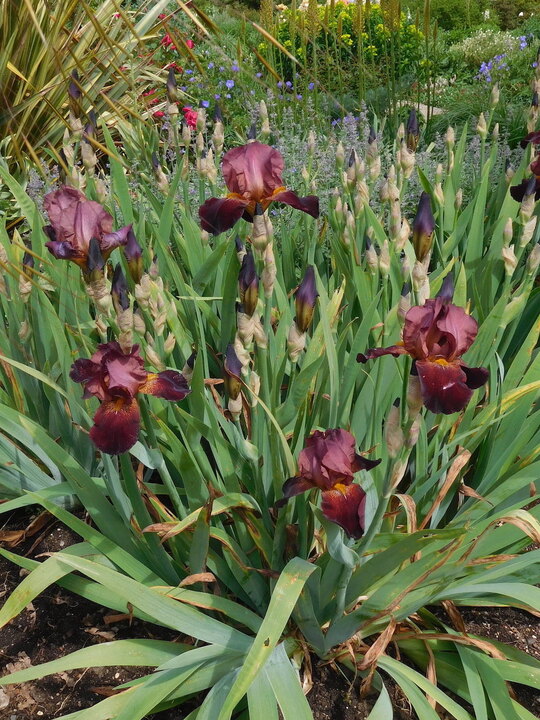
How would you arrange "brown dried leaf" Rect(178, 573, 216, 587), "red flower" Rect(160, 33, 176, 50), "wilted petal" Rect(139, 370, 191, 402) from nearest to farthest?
"wilted petal" Rect(139, 370, 191, 402)
"brown dried leaf" Rect(178, 573, 216, 587)
"red flower" Rect(160, 33, 176, 50)

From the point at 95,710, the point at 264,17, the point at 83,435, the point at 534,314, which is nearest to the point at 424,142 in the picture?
the point at 264,17

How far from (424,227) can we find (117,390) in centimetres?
87

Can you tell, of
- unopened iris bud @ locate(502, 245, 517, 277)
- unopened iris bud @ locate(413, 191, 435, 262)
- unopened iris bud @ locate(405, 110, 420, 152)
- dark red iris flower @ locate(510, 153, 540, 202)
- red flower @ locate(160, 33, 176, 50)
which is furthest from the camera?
unopened iris bud @ locate(405, 110, 420, 152)

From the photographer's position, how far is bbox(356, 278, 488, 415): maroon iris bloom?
1069 millimetres

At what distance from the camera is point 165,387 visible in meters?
1.20

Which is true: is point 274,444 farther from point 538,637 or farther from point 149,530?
point 538,637

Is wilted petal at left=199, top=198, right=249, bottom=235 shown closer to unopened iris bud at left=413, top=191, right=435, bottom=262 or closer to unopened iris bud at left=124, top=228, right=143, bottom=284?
unopened iris bud at left=124, top=228, right=143, bottom=284

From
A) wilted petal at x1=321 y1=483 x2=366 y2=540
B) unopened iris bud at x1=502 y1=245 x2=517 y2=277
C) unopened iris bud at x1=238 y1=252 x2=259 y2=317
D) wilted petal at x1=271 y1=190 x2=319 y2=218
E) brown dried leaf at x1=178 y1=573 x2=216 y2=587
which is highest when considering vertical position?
wilted petal at x1=271 y1=190 x2=319 y2=218

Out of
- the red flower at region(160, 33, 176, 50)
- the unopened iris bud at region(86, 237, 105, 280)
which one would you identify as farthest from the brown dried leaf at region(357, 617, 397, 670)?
the red flower at region(160, 33, 176, 50)

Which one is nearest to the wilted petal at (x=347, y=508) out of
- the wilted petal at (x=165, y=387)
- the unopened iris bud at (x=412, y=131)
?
the wilted petal at (x=165, y=387)

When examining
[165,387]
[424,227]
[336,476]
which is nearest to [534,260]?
[424,227]

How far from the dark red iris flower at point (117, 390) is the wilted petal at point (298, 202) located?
45 cm

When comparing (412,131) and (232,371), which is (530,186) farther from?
(232,371)

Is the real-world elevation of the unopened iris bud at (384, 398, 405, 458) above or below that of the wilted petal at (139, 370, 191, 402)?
below
